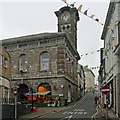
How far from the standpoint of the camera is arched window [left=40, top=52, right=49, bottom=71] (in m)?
45.9

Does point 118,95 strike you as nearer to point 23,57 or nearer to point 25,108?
point 25,108

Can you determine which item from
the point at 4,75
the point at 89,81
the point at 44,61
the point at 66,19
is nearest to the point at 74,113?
the point at 4,75

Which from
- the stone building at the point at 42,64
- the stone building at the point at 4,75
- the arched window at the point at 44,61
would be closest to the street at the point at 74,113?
the stone building at the point at 4,75

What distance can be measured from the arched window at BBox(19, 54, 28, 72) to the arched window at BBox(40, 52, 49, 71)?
279 centimetres

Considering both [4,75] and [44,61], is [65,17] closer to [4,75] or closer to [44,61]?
[44,61]

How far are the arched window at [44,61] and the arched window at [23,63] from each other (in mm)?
2793

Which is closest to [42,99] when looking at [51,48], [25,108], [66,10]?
[51,48]

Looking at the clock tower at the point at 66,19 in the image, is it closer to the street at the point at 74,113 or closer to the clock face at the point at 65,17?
the clock face at the point at 65,17

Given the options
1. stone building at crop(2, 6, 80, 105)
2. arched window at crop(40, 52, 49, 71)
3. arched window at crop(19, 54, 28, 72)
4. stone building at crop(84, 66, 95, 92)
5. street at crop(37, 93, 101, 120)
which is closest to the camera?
street at crop(37, 93, 101, 120)

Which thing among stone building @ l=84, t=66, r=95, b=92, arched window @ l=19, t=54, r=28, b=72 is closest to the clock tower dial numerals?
arched window @ l=19, t=54, r=28, b=72

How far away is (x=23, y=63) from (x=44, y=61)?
13.4 ft

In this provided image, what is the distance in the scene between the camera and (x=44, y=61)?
151 feet

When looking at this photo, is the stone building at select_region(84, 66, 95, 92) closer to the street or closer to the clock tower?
the clock tower

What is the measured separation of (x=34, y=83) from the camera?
45.8 metres
